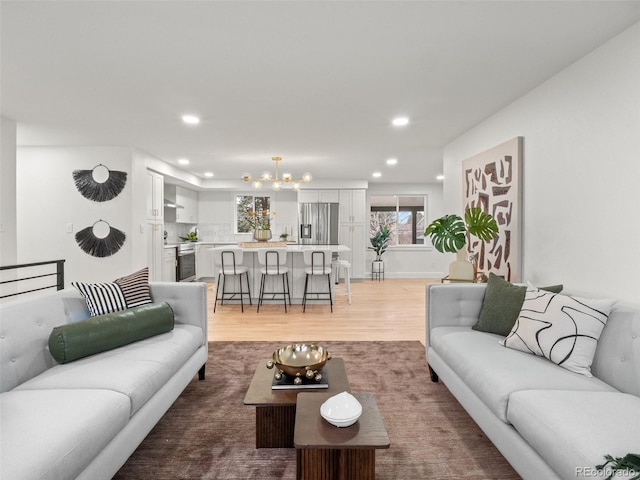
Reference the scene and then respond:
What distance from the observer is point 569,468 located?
1.24 m

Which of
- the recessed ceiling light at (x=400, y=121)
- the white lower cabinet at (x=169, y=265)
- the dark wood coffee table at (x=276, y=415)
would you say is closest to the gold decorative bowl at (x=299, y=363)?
the dark wood coffee table at (x=276, y=415)

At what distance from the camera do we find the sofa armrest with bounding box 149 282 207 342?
110 inches

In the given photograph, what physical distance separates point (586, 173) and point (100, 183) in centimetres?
569

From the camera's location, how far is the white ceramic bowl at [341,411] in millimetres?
1491

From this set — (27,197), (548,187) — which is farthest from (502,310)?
(27,197)

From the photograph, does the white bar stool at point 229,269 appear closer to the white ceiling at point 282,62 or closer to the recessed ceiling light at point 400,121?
the white ceiling at point 282,62

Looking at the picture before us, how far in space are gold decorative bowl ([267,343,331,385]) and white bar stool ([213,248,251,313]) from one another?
3.34m

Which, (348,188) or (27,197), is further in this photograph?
(348,188)

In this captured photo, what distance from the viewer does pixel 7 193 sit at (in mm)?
3934

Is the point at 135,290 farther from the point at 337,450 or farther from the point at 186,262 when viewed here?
the point at 186,262

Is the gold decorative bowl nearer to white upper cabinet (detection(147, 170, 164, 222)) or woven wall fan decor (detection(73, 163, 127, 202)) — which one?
woven wall fan decor (detection(73, 163, 127, 202))

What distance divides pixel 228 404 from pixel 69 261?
4.18 m

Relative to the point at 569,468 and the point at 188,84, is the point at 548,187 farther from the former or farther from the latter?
the point at 188,84

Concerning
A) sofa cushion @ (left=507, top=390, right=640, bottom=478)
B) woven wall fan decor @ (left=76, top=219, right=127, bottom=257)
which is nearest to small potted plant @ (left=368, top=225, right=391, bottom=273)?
woven wall fan decor @ (left=76, top=219, right=127, bottom=257)
